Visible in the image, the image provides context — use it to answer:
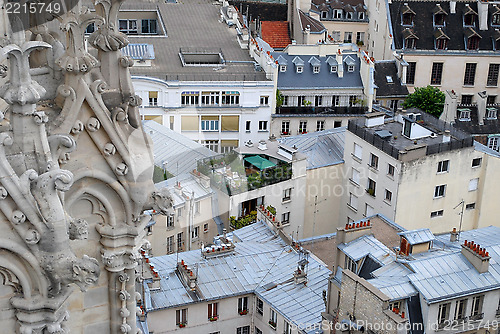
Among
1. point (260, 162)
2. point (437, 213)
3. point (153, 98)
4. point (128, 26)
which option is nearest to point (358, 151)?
point (437, 213)

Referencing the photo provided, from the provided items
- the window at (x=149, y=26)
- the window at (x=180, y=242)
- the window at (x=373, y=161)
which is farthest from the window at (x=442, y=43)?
the window at (x=180, y=242)

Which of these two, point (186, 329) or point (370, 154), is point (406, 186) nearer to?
point (370, 154)

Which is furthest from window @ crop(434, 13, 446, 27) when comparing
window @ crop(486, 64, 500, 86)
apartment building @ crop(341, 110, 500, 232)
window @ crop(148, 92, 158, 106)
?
window @ crop(148, 92, 158, 106)


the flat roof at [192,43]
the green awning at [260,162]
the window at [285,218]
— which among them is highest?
the flat roof at [192,43]

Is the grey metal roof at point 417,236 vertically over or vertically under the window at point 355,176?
over

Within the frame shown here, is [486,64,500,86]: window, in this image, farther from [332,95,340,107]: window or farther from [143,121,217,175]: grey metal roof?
[143,121,217,175]: grey metal roof

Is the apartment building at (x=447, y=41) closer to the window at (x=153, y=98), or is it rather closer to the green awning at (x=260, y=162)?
the window at (x=153, y=98)
